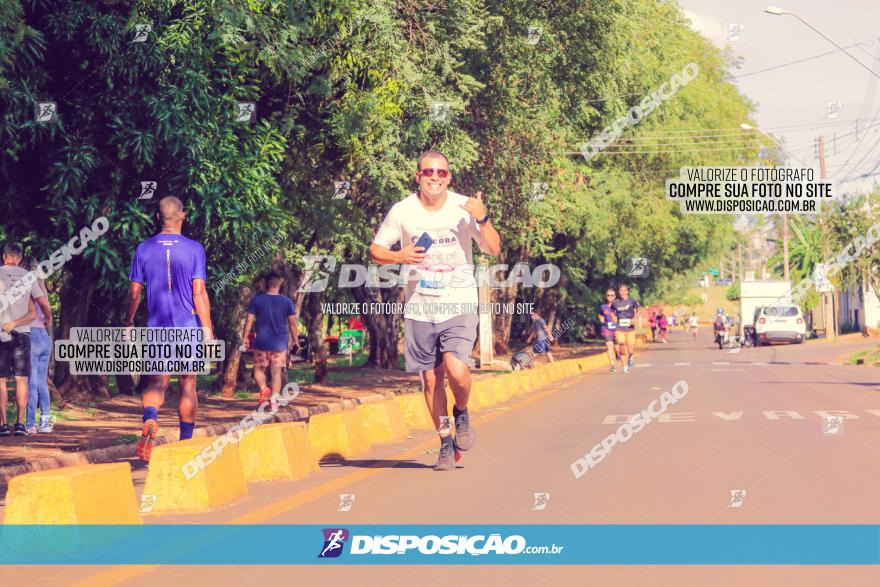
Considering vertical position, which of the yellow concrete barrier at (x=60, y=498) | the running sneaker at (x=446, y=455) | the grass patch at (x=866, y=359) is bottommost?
the grass patch at (x=866, y=359)

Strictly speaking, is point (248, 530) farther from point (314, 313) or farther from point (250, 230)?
point (314, 313)

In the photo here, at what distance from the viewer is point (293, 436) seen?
10883mm

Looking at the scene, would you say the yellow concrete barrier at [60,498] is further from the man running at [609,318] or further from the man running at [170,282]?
the man running at [609,318]

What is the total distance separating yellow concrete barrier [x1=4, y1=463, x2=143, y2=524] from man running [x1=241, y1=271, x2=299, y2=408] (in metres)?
10.0

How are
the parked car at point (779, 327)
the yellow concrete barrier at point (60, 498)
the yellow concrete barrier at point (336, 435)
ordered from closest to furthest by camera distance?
1. the yellow concrete barrier at point (60, 498)
2. the yellow concrete barrier at point (336, 435)
3. the parked car at point (779, 327)

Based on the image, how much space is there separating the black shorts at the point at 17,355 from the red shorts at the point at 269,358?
133 inches

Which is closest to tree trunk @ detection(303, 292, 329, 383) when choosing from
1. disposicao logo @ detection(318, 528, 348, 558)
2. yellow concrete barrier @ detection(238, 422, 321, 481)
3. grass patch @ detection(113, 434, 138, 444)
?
grass patch @ detection(113, 434, 138, 444)

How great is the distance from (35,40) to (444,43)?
854cm

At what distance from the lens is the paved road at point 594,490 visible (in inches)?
257

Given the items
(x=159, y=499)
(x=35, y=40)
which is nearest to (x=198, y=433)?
(x=35, y=40)

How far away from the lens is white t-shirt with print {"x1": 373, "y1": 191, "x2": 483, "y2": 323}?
1016cm

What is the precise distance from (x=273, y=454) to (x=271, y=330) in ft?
23.3

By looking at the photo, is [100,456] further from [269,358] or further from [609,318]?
[609,318]

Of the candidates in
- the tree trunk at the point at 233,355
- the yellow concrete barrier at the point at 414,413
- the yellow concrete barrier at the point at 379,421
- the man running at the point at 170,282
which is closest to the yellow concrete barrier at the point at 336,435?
the yellow concrete barrier at the point at 379,421
